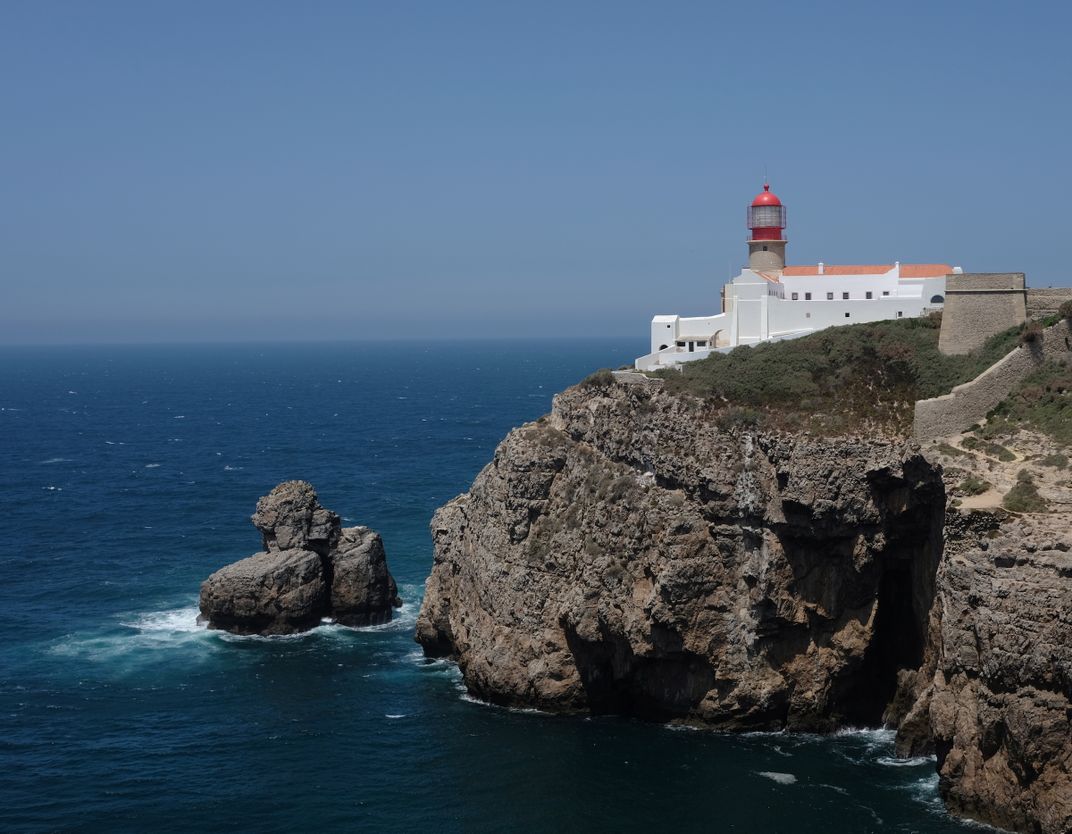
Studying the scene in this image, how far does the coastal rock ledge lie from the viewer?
57031 mm

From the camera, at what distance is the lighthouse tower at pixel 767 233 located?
229ft

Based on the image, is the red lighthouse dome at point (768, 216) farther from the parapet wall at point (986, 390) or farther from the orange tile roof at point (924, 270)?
the parapet wall at point (986, 390)

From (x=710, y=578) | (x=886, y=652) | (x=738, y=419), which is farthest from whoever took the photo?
(x=886, y=652)

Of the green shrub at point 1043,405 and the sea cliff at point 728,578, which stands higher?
the green shrub at point 1043,405

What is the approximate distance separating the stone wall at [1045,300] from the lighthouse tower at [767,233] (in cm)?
1986

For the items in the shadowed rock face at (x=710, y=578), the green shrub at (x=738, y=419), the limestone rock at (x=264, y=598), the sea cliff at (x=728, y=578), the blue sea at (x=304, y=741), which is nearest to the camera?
the blue sea at (x=304, y=741)

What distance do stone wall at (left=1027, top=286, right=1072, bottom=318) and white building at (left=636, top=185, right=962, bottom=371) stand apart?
723 cm

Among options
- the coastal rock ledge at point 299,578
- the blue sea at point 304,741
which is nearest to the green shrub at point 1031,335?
the blue sea at point 304,741

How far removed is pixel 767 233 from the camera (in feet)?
229

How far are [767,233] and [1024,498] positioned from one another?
33.9 m

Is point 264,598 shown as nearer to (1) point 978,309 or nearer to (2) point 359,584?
(2) point 359,584

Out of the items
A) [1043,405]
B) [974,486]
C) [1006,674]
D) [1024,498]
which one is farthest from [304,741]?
[1043,405]

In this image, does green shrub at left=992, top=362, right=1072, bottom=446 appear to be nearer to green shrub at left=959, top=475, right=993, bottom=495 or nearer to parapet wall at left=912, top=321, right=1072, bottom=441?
parapet wall at left=912, top=321, right=1072, bottom=441

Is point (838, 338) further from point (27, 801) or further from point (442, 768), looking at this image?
point (27, 801)
